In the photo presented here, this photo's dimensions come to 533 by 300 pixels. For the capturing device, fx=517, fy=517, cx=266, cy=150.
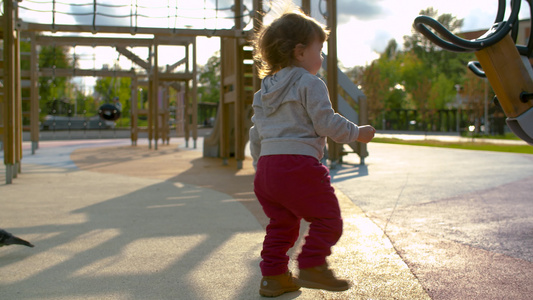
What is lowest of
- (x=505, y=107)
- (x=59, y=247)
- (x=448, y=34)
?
(x=59, y=247)

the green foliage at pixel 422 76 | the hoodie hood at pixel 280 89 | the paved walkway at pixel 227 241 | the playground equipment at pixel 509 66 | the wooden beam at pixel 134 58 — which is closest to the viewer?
the hoodie hood at pixel 280 89

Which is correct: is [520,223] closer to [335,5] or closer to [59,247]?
[59,247]

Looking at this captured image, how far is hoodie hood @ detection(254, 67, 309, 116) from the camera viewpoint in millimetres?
2496

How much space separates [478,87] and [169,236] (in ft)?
121

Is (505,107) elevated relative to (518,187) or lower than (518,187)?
elevated

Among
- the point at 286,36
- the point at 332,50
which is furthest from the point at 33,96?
the point at 286,36

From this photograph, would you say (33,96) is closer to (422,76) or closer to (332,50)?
(332,50)

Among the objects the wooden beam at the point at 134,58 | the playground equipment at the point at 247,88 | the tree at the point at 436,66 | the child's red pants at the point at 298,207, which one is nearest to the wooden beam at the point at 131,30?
the playground equipment at the point at 247,88

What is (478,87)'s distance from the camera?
3678 cm

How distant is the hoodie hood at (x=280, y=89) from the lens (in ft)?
8.19

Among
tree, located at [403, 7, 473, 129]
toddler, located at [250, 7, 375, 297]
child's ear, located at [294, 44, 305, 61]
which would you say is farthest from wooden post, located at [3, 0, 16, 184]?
tree, located at [403, 7, 473, 129]

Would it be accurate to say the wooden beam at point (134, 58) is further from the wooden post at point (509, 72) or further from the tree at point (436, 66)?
the tree at point (436, 66)

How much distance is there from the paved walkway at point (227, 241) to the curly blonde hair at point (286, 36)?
1.18 m

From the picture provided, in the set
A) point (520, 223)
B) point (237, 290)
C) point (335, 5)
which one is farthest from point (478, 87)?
point (237, 290)
